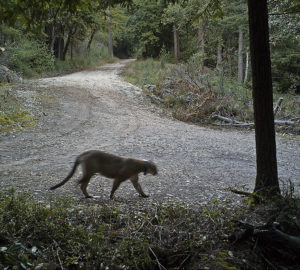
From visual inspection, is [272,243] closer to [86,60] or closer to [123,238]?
[123,238]

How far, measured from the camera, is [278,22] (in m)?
15.8

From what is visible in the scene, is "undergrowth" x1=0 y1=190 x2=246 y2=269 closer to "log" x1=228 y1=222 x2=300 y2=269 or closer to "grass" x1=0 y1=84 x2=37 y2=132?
"log" x1=228 y1=222 x2=300 y2=269

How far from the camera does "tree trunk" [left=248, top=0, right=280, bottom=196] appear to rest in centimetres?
464

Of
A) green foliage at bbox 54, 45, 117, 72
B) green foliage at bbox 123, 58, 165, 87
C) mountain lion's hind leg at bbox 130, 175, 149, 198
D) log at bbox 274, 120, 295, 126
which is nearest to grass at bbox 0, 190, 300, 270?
mountain lion's hind leg at bbox 130, 175, 149, 198

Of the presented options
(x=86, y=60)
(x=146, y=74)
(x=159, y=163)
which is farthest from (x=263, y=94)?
(x=86, y=60)

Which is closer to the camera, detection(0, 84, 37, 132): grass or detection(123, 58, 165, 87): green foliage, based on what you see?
detection(0, 84, 37, 132): grass

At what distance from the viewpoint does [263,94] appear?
187 inches

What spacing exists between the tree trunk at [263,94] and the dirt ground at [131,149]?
1.06 ft

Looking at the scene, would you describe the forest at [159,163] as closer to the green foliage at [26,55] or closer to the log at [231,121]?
the log at [231,121]

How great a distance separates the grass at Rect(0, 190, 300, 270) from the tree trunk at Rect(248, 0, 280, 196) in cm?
58

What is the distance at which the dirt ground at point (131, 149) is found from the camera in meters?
6.83

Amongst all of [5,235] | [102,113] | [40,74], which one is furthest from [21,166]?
[40,74]

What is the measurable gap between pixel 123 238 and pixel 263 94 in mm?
2861

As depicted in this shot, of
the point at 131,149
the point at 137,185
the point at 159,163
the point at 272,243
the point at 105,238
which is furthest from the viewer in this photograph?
the point at 131,149
